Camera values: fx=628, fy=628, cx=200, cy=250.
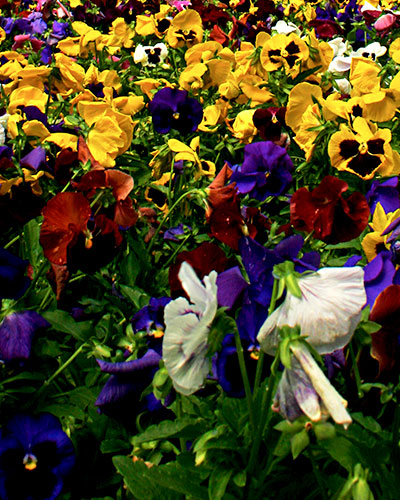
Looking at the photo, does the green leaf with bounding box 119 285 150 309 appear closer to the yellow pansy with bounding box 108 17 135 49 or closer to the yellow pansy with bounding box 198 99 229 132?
the yellow pansy with bounding box 198 99 229 132

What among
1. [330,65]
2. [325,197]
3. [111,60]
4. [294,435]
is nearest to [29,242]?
[325,197]

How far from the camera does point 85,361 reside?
1.52m

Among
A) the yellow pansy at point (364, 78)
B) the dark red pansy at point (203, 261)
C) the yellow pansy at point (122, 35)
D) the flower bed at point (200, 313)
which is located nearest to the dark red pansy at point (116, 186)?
the flower bed at point (200, 313)

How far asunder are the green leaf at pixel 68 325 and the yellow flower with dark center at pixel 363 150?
3.09ft

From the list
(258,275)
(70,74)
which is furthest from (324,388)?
(70,74)

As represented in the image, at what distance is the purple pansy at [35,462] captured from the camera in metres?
1.21

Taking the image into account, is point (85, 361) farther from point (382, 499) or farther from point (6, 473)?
point (382, 499)

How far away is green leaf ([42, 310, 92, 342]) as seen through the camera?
1.38 m

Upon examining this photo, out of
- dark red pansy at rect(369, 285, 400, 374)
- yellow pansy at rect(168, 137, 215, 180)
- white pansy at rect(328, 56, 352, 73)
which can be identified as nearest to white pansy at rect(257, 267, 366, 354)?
dark red pansy at rect(369, 285, 400, 374)

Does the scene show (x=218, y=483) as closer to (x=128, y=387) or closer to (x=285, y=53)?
(x=128, y=387)

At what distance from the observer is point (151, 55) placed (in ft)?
11.0

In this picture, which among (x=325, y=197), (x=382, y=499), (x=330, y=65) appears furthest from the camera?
(x=330, y=65)

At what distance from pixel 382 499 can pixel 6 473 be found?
0.69 meters

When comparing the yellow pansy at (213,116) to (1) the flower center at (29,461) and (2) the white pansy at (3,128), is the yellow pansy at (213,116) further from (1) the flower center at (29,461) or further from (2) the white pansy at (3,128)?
(1) the flower center at (29,461)
